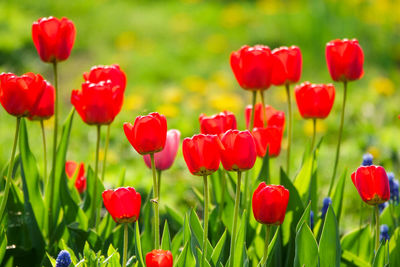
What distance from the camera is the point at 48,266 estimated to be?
5.45 feet

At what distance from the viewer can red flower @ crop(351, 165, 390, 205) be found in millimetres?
1459

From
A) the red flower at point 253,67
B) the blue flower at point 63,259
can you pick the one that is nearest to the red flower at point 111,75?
the red flower at point 253,67

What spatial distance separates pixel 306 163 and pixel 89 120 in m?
0.64

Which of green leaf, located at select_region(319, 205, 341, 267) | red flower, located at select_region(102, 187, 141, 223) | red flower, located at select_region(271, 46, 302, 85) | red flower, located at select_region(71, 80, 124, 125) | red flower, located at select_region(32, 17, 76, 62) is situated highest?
red flower, located at select_region(32, 17, 76, 62)

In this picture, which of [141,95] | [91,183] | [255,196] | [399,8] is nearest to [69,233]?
[91,183]

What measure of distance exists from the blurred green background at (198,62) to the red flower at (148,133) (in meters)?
1.42

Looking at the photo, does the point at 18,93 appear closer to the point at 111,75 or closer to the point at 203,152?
the point at 111,75

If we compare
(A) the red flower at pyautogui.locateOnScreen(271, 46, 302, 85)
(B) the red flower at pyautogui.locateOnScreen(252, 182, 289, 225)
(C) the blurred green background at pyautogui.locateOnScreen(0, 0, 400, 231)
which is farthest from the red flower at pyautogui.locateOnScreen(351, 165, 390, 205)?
(C) the blurred green background at pyautogui.locateOnScreen(0, 0, 400, 231)

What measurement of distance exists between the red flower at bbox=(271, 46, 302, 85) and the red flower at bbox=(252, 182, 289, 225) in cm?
55

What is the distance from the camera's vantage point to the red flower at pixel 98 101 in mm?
1561

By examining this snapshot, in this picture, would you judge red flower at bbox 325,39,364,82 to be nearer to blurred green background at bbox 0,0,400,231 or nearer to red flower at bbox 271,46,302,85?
red flower at bbox 271,46,302,85

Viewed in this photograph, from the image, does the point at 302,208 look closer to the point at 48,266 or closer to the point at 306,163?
the point at 306,163

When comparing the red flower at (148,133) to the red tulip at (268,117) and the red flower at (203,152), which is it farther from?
the red tulip at (268,117)

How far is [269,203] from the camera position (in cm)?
133
